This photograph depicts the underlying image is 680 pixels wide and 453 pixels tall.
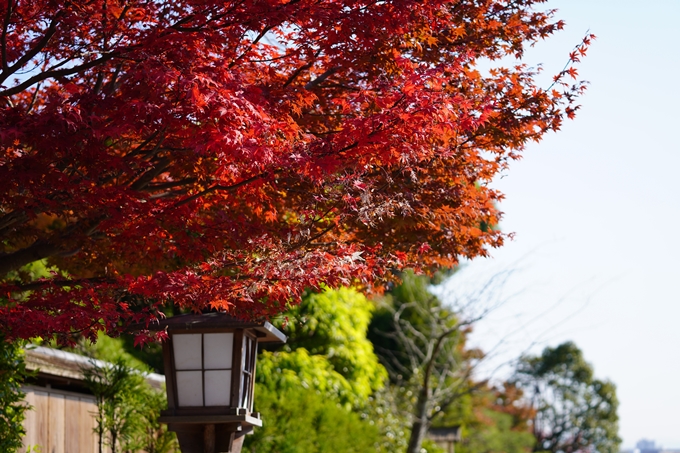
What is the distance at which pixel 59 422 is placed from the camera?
23.5ft

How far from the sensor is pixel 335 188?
5082 millimetres

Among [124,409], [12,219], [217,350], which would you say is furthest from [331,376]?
[12,219]

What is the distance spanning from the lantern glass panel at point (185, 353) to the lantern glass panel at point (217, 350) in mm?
54

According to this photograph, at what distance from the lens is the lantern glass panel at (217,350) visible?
5441mm

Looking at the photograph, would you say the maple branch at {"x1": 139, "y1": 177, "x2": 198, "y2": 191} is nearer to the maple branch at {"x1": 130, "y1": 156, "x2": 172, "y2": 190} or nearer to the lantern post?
the maple branch at {"x1": 130, "y1": 156, "x2": 172, "y2": 190}

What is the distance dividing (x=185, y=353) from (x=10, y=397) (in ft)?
4.74

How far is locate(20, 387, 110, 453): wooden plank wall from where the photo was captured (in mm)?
6715

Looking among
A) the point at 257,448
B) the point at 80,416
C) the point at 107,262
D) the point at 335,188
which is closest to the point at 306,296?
the point at 257,448

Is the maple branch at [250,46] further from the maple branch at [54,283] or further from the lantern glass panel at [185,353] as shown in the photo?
the lantern glass panel at [185,353]

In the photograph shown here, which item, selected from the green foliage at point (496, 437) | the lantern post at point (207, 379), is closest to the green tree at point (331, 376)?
the lantern post at point (207, 379)

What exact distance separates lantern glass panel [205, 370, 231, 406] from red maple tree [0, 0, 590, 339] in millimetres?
566

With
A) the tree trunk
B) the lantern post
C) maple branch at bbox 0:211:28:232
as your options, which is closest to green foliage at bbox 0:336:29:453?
maple branch at bbox 0:211:28:232

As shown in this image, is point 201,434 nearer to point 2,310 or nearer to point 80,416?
point 2,310

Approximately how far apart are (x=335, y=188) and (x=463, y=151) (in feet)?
4.62
